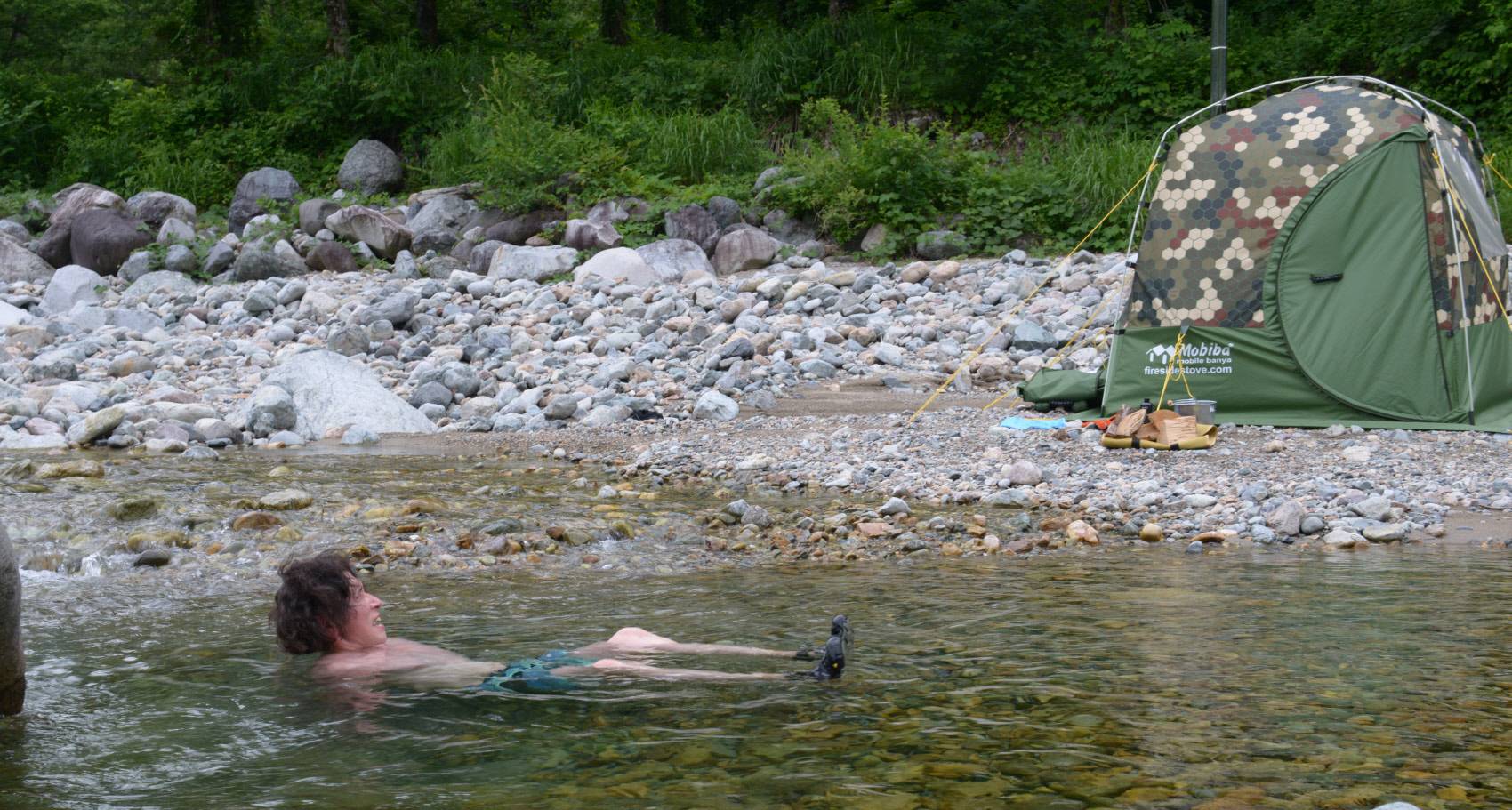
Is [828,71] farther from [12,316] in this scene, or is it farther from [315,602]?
[315,602]

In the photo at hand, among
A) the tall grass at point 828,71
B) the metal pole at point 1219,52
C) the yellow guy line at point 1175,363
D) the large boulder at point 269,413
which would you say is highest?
the tall grass at point 828,71

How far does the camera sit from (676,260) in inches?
624

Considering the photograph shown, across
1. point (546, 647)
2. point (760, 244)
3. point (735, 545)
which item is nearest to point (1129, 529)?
point (735, 545)

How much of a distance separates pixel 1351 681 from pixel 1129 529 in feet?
9.16

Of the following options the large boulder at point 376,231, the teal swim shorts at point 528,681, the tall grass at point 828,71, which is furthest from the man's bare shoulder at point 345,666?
the tall grass at point 828,71

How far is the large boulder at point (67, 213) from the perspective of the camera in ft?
63.4

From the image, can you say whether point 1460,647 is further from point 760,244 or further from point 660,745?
point 760,244

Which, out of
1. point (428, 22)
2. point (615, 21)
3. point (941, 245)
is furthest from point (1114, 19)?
point (428, 22)

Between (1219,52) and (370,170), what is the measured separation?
15.3 meters

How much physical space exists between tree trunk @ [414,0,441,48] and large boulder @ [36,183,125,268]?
28.3ft

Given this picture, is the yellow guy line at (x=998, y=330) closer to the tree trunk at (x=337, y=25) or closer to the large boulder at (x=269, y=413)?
the large boulder at (x=269, y=413)

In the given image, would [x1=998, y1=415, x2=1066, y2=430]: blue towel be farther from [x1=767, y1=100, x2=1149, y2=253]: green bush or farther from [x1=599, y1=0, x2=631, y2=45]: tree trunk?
[x1=599, y1=0, x2=631, y2=45]: tree trunk

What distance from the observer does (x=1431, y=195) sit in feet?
28.6

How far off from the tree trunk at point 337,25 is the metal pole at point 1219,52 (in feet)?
61.9
